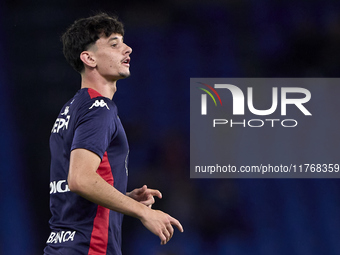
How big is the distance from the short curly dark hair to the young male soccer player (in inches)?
4.4

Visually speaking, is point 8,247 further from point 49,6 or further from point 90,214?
point 90,214

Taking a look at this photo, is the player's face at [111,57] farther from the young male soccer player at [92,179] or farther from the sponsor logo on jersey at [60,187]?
the sponsor logo on jersey at [60,187]

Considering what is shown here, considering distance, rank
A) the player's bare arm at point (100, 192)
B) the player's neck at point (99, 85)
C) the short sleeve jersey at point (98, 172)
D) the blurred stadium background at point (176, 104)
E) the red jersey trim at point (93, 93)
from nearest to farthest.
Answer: the player's bare arm at point (100, 192)
the short sleeve jersey at point (98, 172)
the red jersey trim at point (93, 93)
the player's neck at point (99, 85)
the blurred stadium background at point (176, 104)

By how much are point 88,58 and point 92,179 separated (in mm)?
638

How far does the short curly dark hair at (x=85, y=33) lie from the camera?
6.11 feet

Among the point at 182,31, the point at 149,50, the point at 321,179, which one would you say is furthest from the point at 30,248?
the point at 321,179

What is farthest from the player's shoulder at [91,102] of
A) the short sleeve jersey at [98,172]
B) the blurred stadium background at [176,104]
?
the blurred stadium background at [176,104]

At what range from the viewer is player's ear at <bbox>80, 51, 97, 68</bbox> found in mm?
1806

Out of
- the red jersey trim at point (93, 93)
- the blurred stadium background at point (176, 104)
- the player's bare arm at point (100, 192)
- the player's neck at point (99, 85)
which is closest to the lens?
the player's bare arm at point (100, 192)

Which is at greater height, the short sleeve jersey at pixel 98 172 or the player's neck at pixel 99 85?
the player's neck at pixel 99 85

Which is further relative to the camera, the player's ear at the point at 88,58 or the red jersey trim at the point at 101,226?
the player's ear at the point at 88,58

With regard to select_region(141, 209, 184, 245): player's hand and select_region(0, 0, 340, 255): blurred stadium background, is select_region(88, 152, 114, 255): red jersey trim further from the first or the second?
select_region(0, 0, 340, 255): blurred stadium background

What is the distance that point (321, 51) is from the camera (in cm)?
345

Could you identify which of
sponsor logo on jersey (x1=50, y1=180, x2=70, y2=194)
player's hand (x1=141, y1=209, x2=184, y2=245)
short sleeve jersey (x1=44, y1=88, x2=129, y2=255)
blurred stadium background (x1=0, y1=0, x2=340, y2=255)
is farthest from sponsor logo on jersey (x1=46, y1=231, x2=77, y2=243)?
blurred stadium background (x1=0, y1=0, x2=340, y2=255)
